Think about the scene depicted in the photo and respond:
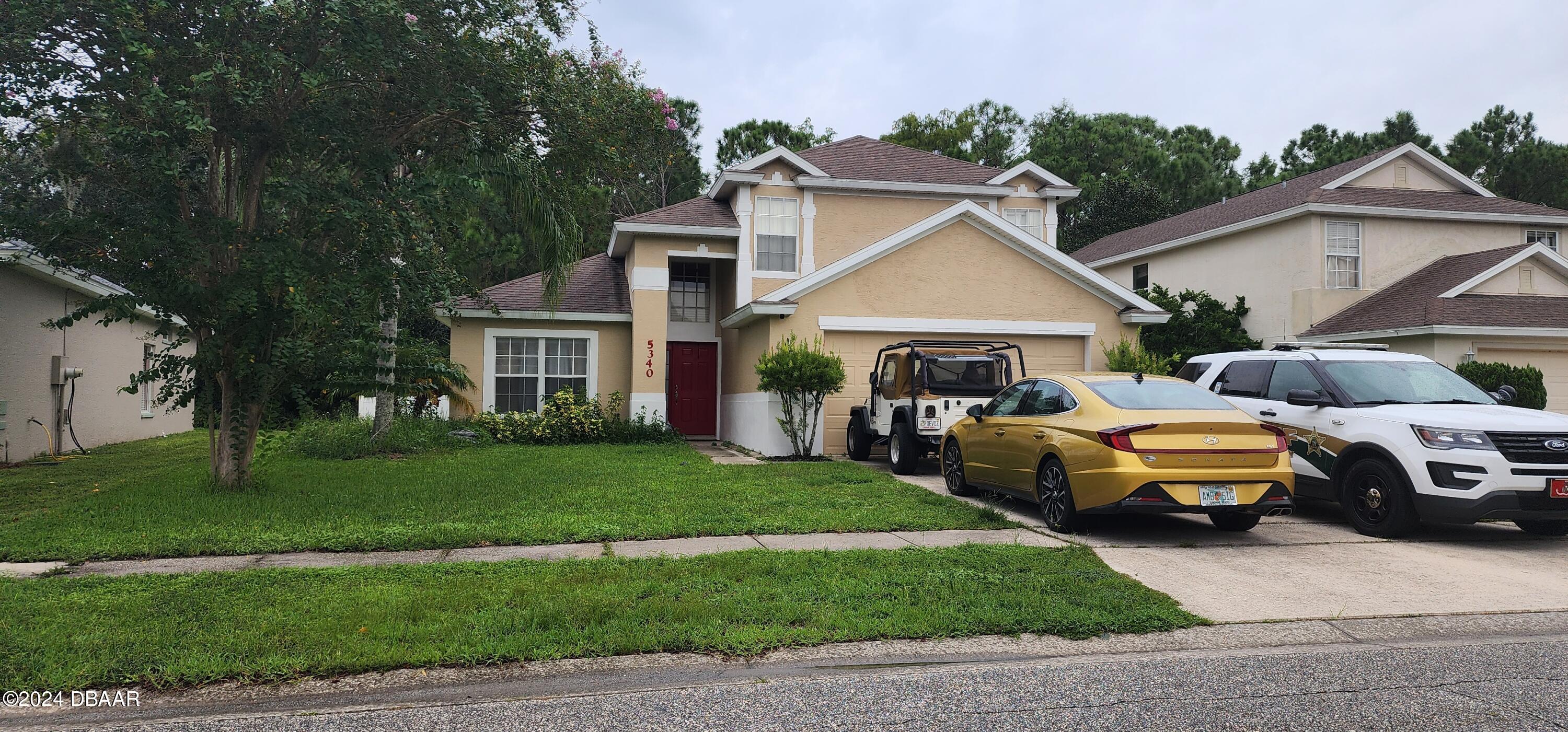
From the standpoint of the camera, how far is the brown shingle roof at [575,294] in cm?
1991

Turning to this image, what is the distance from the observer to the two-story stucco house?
1866 cm

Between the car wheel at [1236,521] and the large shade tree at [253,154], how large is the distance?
890 cm

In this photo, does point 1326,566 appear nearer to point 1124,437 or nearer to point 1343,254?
point 1124,437

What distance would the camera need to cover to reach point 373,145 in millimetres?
10672

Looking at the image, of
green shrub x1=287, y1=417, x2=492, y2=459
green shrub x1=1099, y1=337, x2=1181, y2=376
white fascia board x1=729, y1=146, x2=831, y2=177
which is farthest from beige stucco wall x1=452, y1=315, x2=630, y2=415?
green shrub x1=1099, y1=337, x2=1181, y2=376

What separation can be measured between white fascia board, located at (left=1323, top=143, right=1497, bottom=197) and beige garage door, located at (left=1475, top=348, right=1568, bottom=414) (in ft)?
18.7

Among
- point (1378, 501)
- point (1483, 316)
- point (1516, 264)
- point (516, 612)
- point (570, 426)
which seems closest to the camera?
point (516, 612)

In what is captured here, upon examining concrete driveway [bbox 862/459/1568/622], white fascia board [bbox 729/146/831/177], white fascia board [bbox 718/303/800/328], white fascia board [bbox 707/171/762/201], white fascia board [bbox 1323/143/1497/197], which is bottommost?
concrete driveway [bbox 862/459/1568/622]

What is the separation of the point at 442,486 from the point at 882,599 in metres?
7.23

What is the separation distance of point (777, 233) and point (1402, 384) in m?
12.5

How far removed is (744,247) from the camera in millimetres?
19391

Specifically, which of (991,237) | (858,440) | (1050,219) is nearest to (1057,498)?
(858,440)

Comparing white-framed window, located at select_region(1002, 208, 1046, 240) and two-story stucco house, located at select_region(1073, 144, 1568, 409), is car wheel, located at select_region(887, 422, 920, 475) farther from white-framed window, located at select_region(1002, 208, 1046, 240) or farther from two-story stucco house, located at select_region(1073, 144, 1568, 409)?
two-story stucco house, located at select_region(1073, 144, 1568, 409)

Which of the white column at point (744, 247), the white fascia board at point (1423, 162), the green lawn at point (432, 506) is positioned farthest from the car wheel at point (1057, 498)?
the white fascia board at point (1423, 162)
